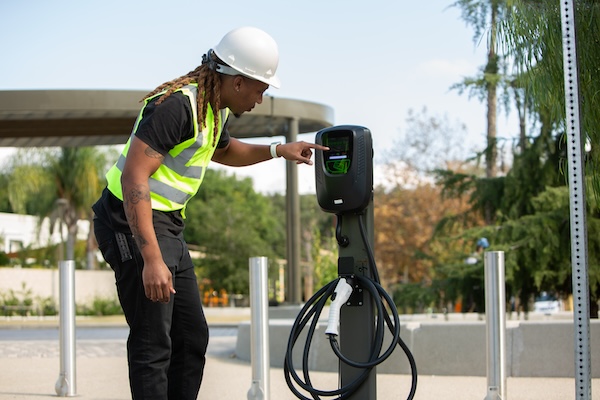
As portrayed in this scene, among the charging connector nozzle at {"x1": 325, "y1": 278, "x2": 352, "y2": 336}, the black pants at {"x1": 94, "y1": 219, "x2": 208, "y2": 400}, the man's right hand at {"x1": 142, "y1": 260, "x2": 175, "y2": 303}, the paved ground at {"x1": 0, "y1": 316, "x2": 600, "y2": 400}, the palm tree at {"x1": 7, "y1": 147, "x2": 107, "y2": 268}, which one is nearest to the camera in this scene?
the man's right hand at {"x1": 142, "y1": 260, "x2": 175, "y2": 303}

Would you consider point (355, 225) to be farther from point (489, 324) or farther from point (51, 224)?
point (51, 224)

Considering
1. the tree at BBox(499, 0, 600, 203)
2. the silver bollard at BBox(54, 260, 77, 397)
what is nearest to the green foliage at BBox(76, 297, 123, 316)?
the silver bollard at BBox(54, 260, 77, 397)

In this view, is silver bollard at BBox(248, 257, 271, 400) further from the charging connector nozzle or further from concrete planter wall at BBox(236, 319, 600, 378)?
concrete planter wall at BBox(236, 319, 600, 378)

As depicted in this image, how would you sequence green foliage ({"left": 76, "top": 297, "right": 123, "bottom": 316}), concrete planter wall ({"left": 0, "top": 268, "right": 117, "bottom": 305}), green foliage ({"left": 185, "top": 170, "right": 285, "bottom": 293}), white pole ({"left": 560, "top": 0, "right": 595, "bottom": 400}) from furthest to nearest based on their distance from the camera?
green foliage ({"left": 185, "top": 170, "right": 285, "bottom": 293}) < concrete planter wall ({"left": 0, "top": 268, "right": 117, "bottom": 305}) < green foliage ({"left": 76, "top": 297, "right": 123, "bottom": 316}) < white pole ({"left": 560, "top": 0, "right": 595, "bottom": 400})

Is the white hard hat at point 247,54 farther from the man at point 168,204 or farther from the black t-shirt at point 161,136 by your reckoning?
the black t-shirt at point 161,136

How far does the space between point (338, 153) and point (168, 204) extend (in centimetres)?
106

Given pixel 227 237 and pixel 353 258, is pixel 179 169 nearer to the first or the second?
pixel 353 258

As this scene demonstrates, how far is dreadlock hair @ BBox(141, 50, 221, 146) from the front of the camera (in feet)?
12.1

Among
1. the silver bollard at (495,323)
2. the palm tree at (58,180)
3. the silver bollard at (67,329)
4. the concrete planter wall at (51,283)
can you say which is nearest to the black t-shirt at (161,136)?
the silver bollard at (495,323)

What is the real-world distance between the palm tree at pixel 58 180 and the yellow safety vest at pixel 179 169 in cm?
3857

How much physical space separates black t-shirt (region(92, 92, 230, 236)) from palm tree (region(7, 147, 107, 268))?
38550 mm

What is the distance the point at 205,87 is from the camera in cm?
376

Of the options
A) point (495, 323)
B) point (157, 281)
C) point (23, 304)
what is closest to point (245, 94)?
point (157, 281)

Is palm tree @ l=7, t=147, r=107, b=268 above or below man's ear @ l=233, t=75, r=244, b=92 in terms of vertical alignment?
above
